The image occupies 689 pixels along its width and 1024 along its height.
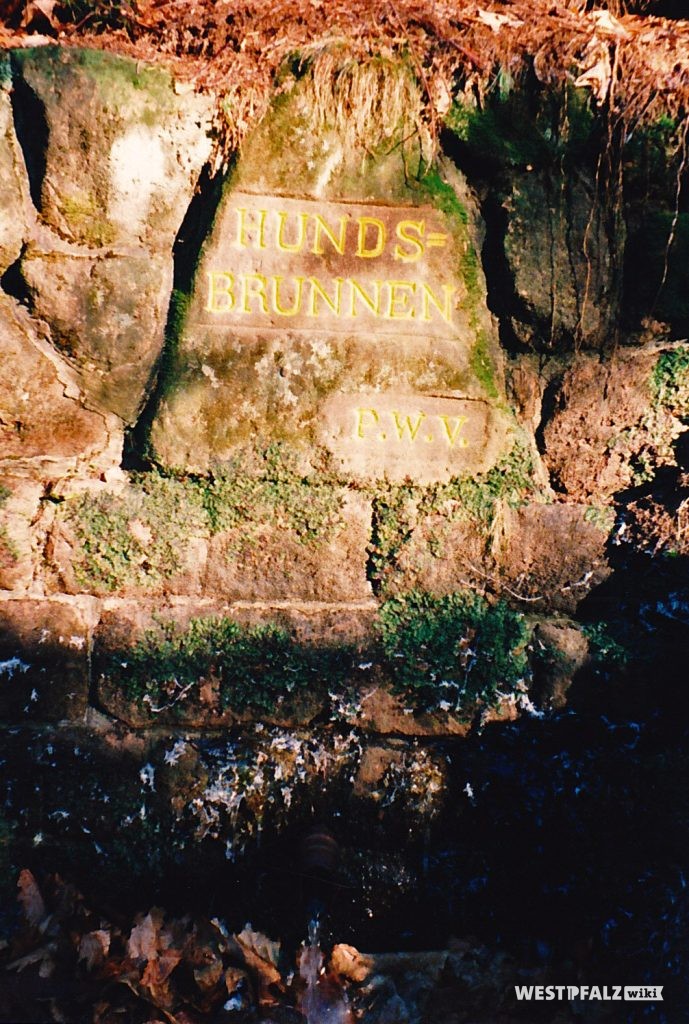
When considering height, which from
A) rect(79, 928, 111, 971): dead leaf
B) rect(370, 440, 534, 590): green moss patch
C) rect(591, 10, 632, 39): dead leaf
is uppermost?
rect(591, 10, 632, 39): dead leaf

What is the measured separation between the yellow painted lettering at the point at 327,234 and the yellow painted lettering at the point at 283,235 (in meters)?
0.04

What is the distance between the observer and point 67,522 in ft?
8.30

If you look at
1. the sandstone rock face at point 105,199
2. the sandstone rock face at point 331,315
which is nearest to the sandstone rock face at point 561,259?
the sandstone rock face at point 331,315

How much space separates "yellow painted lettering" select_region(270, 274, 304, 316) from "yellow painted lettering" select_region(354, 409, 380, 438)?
36 centimetres

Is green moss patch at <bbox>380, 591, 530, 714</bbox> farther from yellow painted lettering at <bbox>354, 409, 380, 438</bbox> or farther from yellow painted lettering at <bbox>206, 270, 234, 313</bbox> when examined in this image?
yellow painted lettering at <bbox>206, 270, 234, 313</bbox>

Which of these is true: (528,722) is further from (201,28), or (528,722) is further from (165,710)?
(201,28)

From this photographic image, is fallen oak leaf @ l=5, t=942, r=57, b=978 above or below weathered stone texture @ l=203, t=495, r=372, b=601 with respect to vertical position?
below

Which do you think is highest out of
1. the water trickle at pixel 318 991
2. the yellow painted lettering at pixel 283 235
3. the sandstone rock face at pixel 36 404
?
the yellow painted lettering at pixel 283 235

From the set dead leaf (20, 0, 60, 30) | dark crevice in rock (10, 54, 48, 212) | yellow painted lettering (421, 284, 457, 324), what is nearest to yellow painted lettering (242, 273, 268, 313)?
yellow painted lettering (421, 284, 457, 324)

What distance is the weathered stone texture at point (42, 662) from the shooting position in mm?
2479

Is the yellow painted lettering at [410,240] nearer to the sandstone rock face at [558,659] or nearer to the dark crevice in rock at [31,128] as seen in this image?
the dark crevice in rock at [31,128]

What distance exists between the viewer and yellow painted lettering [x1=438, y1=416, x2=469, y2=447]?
260 centimetres

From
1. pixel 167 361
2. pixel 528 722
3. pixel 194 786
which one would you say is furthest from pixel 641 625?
pixel 167 361

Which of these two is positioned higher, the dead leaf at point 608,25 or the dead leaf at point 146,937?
the dead leaf at point 608,25
